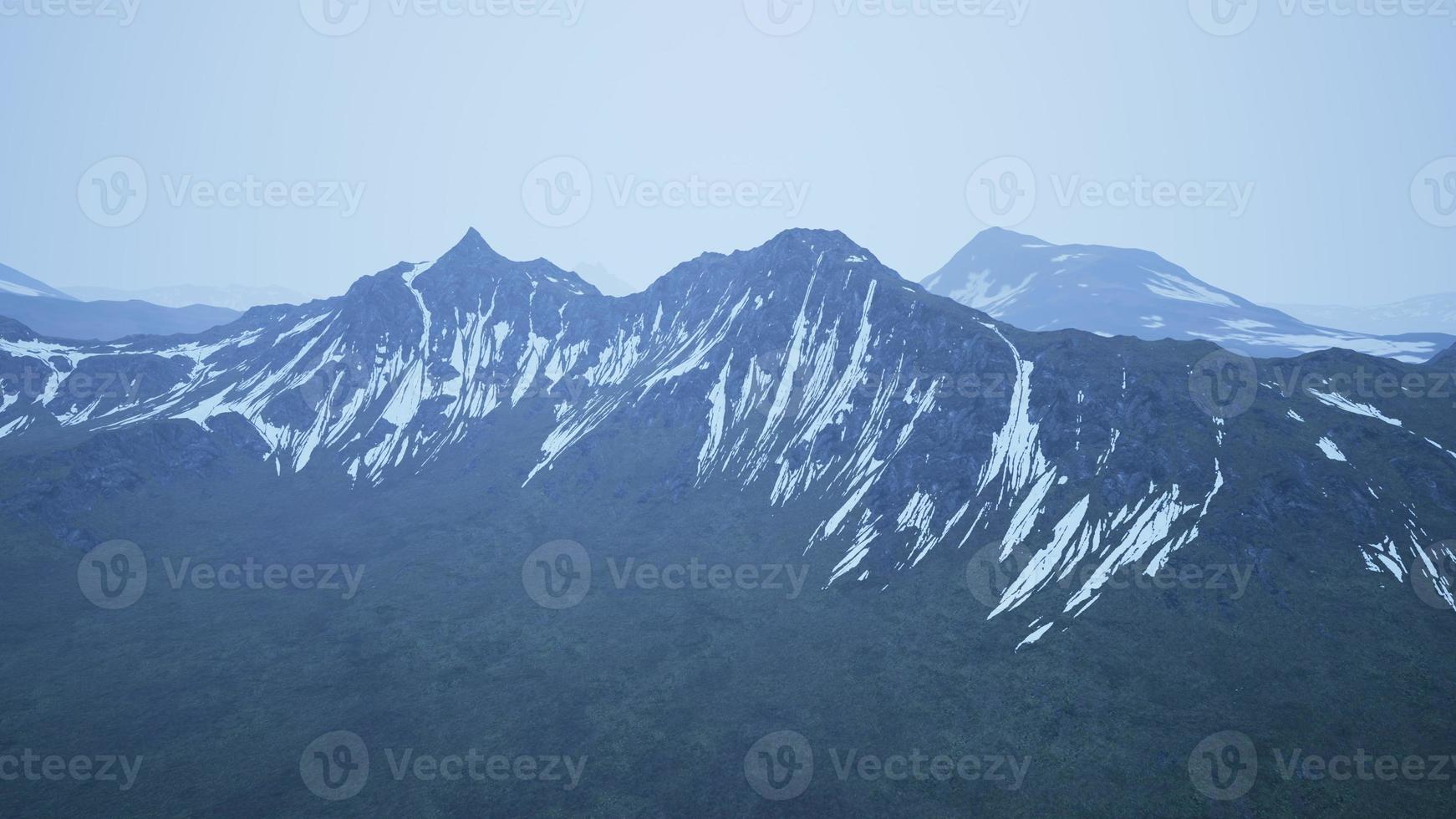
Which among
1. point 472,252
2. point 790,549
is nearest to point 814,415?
point 790,549

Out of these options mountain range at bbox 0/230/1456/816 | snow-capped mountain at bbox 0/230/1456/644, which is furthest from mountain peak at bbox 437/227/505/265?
mountain range at bbox 0/230/1456/816

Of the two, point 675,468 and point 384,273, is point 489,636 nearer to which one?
point 675,468

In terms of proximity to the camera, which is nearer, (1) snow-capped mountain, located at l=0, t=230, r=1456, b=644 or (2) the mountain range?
(2) the mountain range

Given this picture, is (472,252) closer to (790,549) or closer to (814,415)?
(814,415)

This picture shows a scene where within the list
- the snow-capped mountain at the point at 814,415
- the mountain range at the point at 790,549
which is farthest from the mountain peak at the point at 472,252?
the mountain range at the point at 790,549

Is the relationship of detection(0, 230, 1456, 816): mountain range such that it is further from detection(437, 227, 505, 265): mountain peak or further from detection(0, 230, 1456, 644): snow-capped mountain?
detection(437, 227, 505, 265): mountain peak

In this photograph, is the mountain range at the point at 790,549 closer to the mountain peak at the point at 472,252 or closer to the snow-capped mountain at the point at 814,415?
the snow-capped mountain at the point at 814,415
